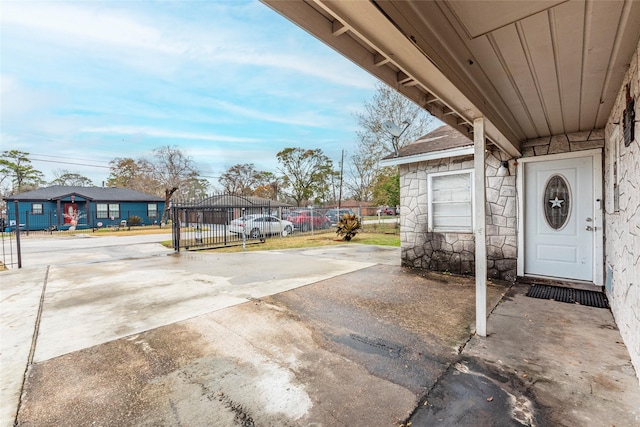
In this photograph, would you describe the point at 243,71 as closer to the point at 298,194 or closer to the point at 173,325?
the point at 173,325

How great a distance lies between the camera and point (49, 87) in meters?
17.0

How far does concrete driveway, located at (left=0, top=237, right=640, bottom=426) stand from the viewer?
5.82 ft

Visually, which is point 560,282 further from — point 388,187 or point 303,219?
point 303,219

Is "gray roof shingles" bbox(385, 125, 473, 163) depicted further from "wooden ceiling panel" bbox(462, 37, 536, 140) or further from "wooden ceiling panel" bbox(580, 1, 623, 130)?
"wooden ceiling panel" bbox(580, 1, 623, 130)

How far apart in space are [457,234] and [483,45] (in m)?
4.36

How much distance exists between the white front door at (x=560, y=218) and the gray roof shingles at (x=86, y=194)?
96.6 ft

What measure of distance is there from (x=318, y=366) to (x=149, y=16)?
33.4 feet

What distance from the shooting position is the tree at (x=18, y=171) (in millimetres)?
26484

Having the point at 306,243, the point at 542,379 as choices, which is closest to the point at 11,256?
the point at 306,243

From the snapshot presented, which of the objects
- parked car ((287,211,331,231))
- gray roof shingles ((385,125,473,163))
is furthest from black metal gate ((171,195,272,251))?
gray roof shingles ((385,125,473,163))

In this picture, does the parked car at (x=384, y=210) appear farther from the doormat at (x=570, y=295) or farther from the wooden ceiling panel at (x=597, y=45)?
the wooden ceiling panel at (x=597, y=45)

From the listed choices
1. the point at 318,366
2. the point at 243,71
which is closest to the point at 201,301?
the point at 318,366

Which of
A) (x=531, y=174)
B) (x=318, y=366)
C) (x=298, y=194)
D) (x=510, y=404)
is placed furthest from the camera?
(x=298, y=194)

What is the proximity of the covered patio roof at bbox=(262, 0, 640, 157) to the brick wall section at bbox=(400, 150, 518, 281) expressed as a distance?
2299mm
